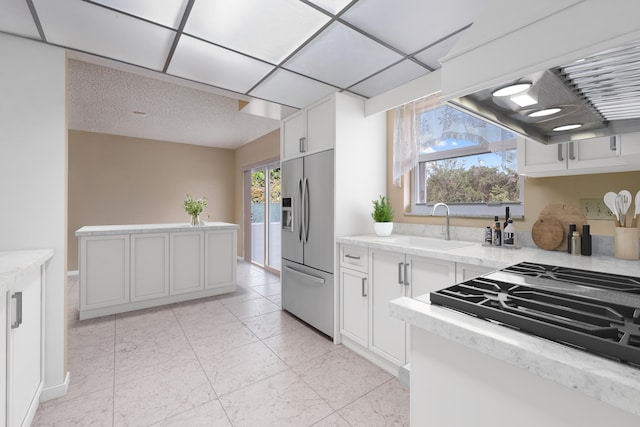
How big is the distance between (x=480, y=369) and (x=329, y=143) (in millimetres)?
2276

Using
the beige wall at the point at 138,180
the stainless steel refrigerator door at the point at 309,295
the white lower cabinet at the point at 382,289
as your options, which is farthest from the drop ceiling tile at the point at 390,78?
the beige wall at the point at 138,180

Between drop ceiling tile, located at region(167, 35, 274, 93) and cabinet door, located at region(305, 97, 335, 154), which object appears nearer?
drop ceiling tile, located at region(167, 35, 274, 93)

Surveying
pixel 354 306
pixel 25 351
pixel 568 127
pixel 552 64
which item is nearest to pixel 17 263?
pixel 25 351

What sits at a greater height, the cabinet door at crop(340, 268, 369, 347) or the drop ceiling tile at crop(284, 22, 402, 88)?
the drop ceiling tile at crop(284, 22, 402, 88)

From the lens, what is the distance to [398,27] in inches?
67.4

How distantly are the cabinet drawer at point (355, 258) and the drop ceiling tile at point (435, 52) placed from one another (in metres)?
1.47

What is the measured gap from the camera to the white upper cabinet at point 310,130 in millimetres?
2705

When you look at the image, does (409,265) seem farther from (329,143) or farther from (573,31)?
(573,31)

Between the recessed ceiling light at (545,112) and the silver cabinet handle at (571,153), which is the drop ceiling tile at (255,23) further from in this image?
the silver cabinet handle at (571,153)

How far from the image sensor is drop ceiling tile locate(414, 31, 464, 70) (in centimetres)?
183

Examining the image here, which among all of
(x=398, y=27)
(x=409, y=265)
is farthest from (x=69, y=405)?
(x=398, y=27)

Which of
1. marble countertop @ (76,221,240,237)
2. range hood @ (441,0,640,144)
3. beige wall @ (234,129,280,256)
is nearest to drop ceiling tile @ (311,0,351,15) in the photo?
range hood @ (441,0,640,144)

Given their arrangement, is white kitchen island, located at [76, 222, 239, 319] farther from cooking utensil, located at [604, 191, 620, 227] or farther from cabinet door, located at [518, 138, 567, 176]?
cooking utensil, located at [604, 191, 620, 227]

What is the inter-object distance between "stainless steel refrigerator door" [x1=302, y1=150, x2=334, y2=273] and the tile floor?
0.77m
